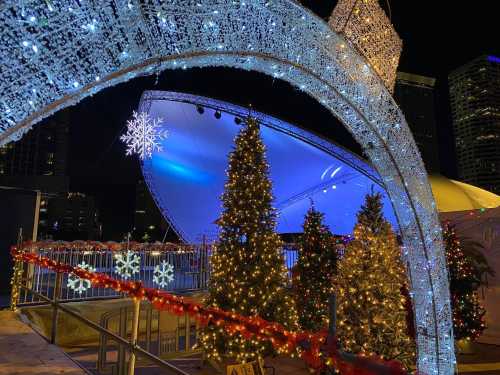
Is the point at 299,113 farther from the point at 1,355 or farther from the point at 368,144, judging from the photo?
the point at 1,355

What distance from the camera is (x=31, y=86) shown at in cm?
257

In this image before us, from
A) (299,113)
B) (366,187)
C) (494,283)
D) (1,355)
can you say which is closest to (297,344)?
(1,355)

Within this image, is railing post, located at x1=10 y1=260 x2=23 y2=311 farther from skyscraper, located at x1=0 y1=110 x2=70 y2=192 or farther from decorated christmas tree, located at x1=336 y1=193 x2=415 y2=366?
skyscraper, located at x1=0 y1=110 x2=70 y2=192

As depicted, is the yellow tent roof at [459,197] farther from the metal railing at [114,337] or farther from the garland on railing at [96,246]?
the metal railing at [114,337]

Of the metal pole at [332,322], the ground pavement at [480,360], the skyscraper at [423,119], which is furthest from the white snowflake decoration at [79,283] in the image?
the skyscraper at [423,119]

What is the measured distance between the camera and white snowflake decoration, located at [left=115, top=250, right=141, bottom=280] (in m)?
10.5

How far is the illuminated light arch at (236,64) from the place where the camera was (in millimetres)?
2564

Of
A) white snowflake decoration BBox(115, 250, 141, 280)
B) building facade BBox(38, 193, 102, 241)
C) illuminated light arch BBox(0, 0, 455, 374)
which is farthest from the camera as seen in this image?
building facade BBox(38, 193, 102, 241)

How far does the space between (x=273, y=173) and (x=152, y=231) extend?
126ft

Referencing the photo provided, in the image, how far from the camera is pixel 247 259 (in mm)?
7480

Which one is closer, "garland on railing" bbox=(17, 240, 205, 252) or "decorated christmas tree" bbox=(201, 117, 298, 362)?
"decorated christmas tree" bbox=(201, 117, 298, 362)

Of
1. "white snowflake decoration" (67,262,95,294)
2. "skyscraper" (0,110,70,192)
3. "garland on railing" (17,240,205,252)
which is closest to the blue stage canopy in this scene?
"garland on railing" (17,240,205,252)

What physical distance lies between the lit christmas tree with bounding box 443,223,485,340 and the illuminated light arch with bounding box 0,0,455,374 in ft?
12.3

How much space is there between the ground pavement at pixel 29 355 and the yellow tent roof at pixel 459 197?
21.2 metres
